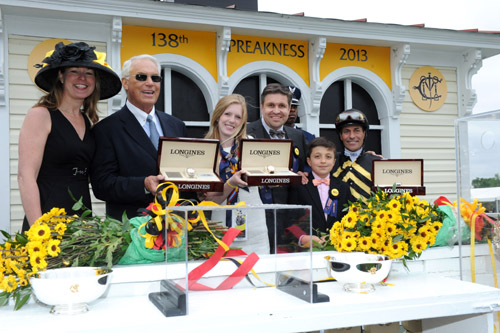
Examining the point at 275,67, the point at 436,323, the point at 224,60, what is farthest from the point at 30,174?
the point at 275,67

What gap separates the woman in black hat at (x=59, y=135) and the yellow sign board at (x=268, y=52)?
3127 mm

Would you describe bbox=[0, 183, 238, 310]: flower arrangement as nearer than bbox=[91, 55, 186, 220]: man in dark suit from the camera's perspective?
Yes

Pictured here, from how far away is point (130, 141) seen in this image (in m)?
2.37

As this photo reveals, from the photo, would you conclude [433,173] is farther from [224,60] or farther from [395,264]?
[395,264]

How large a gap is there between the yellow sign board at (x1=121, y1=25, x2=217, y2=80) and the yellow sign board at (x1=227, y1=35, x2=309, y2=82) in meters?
0.25

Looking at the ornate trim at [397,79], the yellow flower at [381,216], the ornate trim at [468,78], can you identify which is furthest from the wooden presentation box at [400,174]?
the ornate trim at [468,78]

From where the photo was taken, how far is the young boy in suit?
108 inches

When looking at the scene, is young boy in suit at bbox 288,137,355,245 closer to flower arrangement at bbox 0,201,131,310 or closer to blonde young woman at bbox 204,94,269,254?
blonde young woman at bbox 204,94,269,254

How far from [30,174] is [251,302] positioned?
1428 millimetres

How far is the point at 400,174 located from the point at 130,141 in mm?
1442

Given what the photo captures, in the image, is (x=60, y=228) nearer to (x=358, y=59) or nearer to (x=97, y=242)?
(x=97, y=242)

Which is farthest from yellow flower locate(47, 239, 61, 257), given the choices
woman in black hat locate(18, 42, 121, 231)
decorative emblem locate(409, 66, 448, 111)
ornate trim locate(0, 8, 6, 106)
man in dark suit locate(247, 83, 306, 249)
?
decorative emblem locate(409, 66, 448, 111)

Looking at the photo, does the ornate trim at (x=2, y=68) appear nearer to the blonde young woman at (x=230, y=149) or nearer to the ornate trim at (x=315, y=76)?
the blonde young woman at (x=230, y=149)

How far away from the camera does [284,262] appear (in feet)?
5.09
